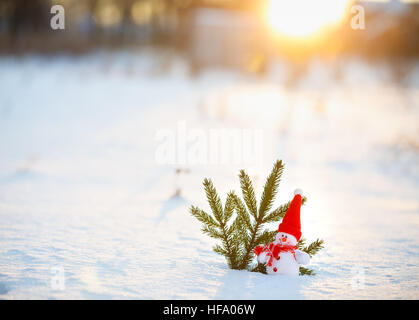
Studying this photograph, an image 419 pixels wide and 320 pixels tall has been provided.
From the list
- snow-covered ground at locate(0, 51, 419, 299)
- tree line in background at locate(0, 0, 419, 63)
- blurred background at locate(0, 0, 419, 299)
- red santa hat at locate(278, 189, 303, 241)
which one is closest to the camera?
red santa hat at locate(278, 189, 303, 241)

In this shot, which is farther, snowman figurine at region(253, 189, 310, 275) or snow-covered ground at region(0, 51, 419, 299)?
snow-covered ground at region(0, 51, 419, 299)

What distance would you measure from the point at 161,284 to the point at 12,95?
12598 mm

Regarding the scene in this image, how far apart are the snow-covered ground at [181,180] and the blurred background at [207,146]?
0.09 feet

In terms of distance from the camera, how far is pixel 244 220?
302cm

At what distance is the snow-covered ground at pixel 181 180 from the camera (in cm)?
297

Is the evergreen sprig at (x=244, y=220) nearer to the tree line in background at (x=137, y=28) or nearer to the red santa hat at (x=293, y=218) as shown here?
the red santa hat at (x=293, y=218)

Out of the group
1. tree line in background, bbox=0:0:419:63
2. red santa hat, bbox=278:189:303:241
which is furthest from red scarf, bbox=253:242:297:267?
tree line in background, bbox=0:0:419:63

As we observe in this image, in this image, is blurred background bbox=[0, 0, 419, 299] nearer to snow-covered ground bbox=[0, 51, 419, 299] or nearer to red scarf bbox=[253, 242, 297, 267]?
snow-covered ground bbox=[0, 51, 419, 299]

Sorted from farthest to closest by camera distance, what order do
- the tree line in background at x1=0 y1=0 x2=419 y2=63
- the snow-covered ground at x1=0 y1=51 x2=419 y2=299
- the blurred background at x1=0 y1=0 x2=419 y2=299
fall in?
1. the tree line in background at x1=0 y1=0 x2=419 y2=63
2. the blurred background at x1=0 y1=0 x2=419 y2=299
3. the snow-covered ground at x1=0 y1=51 x2=419 y2=299

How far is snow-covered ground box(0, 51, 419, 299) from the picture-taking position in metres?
2.97

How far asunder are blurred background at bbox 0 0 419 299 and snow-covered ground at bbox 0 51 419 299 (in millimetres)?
27

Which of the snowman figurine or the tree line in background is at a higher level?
the tree line in background

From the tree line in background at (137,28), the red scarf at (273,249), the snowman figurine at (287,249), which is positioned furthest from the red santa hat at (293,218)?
the tree line in background at (137,28)

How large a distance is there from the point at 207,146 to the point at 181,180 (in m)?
2.54
